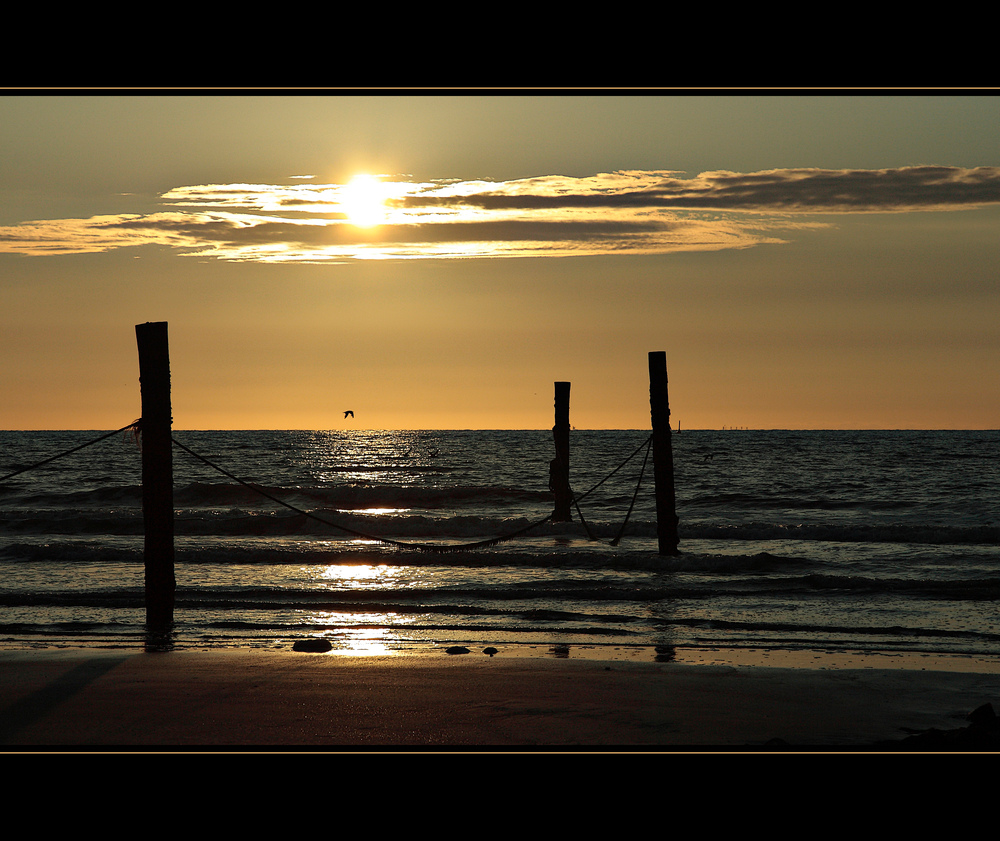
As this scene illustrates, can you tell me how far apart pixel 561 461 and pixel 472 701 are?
13.0 metres

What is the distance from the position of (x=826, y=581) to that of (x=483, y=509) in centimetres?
1752

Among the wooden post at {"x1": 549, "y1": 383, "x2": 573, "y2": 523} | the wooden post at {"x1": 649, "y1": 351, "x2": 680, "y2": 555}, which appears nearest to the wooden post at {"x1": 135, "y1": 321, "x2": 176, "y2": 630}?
the wooden post at {"x1": 649, "y1": 351, "x2": 680, "y2": 555}

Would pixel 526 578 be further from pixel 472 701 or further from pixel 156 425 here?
pixel 472 701

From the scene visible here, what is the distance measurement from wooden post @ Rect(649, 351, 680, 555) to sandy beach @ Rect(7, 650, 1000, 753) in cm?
617

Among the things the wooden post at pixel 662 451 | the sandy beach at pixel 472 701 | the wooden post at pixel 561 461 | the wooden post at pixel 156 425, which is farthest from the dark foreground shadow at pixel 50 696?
the wooden post at pixel 561 461

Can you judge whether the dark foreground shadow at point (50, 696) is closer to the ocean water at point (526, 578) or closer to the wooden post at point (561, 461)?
the ocean water at point (526, 578)

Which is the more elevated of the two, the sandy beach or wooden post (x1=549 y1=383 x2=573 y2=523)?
wooden post (x1=549 y1=383 x2=573 y2=523)

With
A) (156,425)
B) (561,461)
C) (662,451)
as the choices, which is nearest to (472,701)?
(156,425)

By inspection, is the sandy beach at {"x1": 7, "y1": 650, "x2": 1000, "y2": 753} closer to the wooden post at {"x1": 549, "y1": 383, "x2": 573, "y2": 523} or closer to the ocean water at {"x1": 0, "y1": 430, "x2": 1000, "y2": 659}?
the ocean water at {"x1": 0, "y1": 430, "x2": 1000, "y2": 659}

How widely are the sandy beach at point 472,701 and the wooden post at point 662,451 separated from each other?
20.3 feet

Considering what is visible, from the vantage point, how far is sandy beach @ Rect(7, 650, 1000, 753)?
5672 millimetres

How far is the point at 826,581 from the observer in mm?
13383

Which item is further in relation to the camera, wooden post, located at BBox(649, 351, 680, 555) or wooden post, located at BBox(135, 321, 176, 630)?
wooden post, located at BBox(649, 351, 680, 555)
